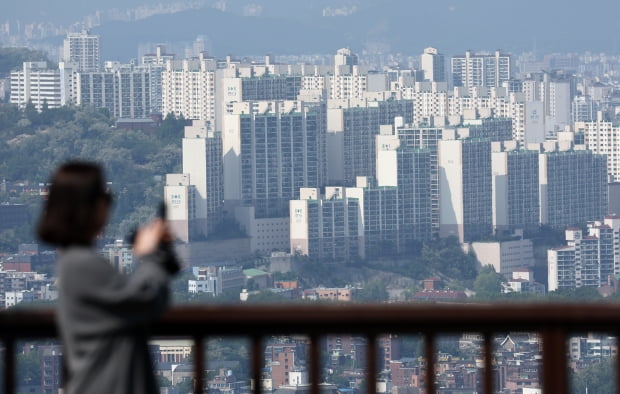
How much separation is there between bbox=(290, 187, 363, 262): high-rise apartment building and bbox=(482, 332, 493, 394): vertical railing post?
1574 inches

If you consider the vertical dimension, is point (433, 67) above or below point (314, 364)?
above

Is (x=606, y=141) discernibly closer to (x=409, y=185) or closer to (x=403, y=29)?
(x=409, y=185)

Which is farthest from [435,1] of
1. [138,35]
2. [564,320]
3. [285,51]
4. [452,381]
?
[564,320]

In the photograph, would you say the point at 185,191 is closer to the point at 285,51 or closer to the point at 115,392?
the point at 115,392

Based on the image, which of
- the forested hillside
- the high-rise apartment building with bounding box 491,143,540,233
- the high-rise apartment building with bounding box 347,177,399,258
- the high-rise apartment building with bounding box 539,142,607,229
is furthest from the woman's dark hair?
the high-rise apartment building with bounding box 539,142,607,229

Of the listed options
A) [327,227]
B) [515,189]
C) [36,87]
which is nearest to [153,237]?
[327,227]

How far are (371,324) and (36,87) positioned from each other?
53425 mm

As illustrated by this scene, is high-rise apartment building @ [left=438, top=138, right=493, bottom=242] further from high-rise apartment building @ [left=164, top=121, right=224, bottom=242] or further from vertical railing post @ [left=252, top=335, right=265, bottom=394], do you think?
vertical railing post @ [left=252, top=335, right=265, bottom=394]

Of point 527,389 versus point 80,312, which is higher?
point 80,312

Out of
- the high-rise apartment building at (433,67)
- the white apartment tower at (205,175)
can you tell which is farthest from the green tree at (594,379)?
the high-rise apartment building at (433,67)

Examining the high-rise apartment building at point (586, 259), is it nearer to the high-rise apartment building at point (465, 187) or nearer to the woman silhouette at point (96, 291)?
the high-rise apartment building at point (465, 187)

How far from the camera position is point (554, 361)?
1593 millimetres

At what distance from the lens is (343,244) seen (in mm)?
42406

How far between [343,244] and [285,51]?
54.6m
